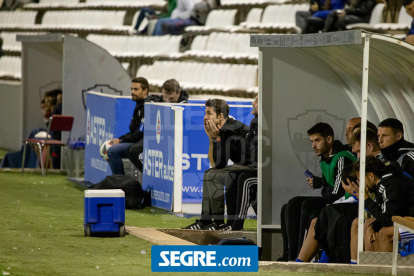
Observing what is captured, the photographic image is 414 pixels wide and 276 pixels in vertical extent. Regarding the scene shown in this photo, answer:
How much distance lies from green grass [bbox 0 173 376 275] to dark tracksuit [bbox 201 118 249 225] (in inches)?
25.3

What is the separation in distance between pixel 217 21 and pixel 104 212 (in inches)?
443

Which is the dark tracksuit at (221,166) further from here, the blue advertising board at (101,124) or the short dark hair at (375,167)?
the blue advertising board at (101,124)

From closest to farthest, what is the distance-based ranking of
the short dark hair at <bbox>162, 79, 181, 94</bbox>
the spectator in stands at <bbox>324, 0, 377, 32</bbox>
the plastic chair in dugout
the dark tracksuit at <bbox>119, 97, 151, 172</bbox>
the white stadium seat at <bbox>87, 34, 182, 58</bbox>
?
the short dark hair at <bbox>162, 79, 181, 94</bbox> → the dark tracksuit at <bbox>119, 97, 151, 172</bbox> → the plastic chair in dugout → the spectator in stands at <bbox>324, 0, 377, 32</bbox> → the white stadium seat at <bbox>87, 34, 182, 58</bbox>

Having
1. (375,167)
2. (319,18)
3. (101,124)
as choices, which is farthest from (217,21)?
(375,167)

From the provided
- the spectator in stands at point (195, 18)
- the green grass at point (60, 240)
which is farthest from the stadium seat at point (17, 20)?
the green grass at point (60, 240)

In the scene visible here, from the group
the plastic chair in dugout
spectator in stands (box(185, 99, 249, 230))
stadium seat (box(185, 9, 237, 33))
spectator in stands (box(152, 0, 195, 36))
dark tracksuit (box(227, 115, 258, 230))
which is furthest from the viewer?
spectator in stands (box(152, 0, 195, 36))

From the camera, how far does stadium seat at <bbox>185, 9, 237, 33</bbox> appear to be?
16938mm

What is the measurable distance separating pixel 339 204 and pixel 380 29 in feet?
26.4

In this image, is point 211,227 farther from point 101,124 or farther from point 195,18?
point 195,18

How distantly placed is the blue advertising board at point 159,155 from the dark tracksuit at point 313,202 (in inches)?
110

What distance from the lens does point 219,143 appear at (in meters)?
7.41

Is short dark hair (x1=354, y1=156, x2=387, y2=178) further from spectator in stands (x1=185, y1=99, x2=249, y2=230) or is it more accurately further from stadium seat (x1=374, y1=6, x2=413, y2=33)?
stadium seat (x1=374, y1=6, x2=413, y2=33)

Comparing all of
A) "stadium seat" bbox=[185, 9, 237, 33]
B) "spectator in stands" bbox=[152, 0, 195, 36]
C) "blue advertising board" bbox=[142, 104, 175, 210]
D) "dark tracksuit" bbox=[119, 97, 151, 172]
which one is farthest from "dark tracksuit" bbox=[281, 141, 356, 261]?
"spectator in stands" bbox=[152, 0, 195, 36]

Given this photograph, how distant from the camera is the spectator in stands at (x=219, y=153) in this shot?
7.32 meters
